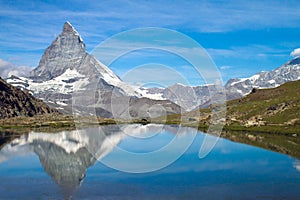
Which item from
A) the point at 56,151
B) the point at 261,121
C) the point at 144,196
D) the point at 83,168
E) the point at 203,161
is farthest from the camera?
the point at 261,121

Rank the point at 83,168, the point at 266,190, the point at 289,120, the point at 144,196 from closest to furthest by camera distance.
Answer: the point at 144,196 → the point at 266,190 → the point at 83,168 → the point at 289,120

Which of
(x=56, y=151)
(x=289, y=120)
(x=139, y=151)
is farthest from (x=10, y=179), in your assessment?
(x=289, y=120)

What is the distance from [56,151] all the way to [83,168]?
106ft

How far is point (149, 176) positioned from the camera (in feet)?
213

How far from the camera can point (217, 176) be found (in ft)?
214

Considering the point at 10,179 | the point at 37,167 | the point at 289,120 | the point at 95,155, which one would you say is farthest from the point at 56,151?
the point at 289,120

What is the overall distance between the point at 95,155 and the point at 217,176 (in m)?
33.4

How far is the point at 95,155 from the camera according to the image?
289 ft

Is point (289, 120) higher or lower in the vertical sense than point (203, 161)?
higher

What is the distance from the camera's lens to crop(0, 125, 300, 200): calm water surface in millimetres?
52125

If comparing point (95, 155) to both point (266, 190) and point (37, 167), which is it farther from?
point (266, 190)

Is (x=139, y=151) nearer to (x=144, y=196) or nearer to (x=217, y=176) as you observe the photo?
(x=217, y=176)

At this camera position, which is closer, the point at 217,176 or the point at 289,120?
the point at 217,176

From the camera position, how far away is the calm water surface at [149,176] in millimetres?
52125
